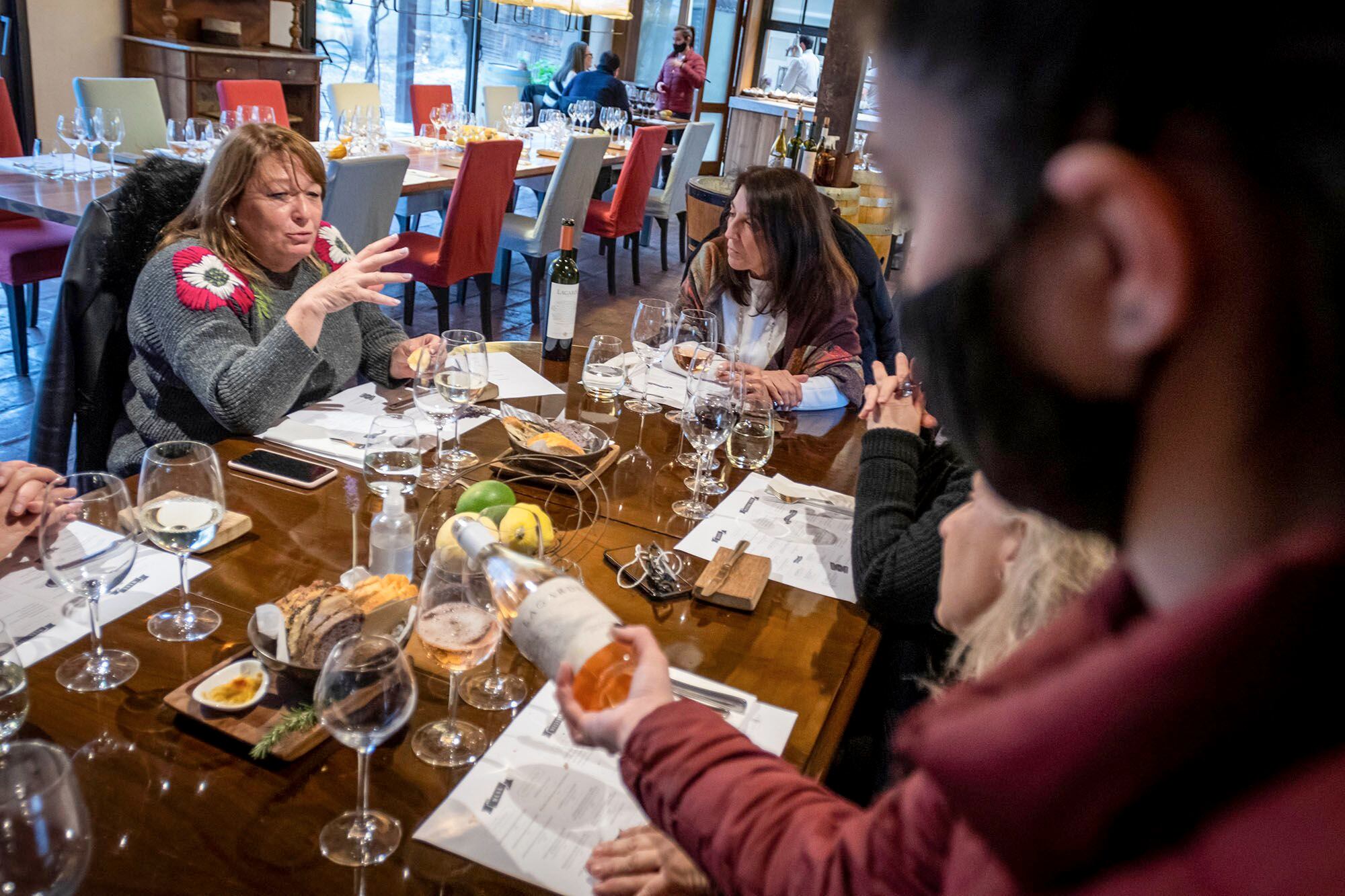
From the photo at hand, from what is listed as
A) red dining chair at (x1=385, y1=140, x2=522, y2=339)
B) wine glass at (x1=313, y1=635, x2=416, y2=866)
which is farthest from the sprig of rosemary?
red dining chair at (x1=385, y1=140, x2=522, y2=339)

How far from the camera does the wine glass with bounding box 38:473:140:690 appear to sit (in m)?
1.06

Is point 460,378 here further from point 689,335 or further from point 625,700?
point 625,700

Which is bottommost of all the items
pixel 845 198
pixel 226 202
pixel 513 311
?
pixel 513 311

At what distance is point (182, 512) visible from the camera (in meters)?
1.20

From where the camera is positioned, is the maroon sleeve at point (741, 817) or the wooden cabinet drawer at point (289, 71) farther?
the wooden cabinet drawer at point (289, 71)

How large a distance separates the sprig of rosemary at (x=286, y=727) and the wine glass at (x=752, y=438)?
3.15 ft

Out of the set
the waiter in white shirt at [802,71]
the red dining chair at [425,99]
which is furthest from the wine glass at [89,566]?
the waiter in white shirt at [802,71]

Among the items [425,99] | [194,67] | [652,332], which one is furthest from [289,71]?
[652,332]

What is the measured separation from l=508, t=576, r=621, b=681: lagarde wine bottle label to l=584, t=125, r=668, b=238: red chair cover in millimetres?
5153

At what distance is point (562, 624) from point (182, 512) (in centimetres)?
67

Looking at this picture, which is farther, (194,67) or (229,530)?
(194,67)

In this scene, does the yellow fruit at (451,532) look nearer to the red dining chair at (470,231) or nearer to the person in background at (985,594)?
the person in background at (985,594)

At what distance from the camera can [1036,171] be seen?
1.31ft

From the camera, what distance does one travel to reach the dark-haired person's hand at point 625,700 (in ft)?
2.59
